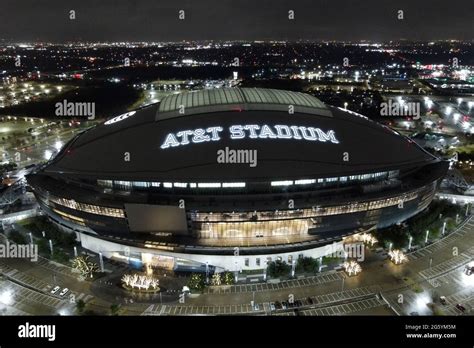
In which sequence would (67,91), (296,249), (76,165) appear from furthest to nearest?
1. (67,91)
2. (76,165)
3. (296,249)

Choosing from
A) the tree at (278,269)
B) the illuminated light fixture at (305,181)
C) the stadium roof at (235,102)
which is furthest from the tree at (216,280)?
the stadium roof at (235,102)

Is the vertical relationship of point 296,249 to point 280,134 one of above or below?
below

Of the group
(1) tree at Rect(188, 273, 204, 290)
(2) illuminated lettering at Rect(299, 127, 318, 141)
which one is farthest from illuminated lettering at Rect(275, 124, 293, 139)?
(1) tree at Rect(188, 273, 204, 290)

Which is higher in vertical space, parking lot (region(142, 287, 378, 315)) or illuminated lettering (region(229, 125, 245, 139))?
illuminated lettering (region(229, 125, 245, 139))

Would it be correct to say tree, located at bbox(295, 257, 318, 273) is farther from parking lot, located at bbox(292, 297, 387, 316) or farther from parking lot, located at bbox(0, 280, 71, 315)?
parking lot, located at bbox(0, 280, 71, 315)

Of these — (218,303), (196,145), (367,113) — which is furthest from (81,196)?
(367,113)

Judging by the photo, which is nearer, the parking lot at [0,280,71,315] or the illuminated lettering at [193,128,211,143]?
the parking lot at [0,280,71,315]

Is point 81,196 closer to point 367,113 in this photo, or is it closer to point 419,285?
point 419,285
